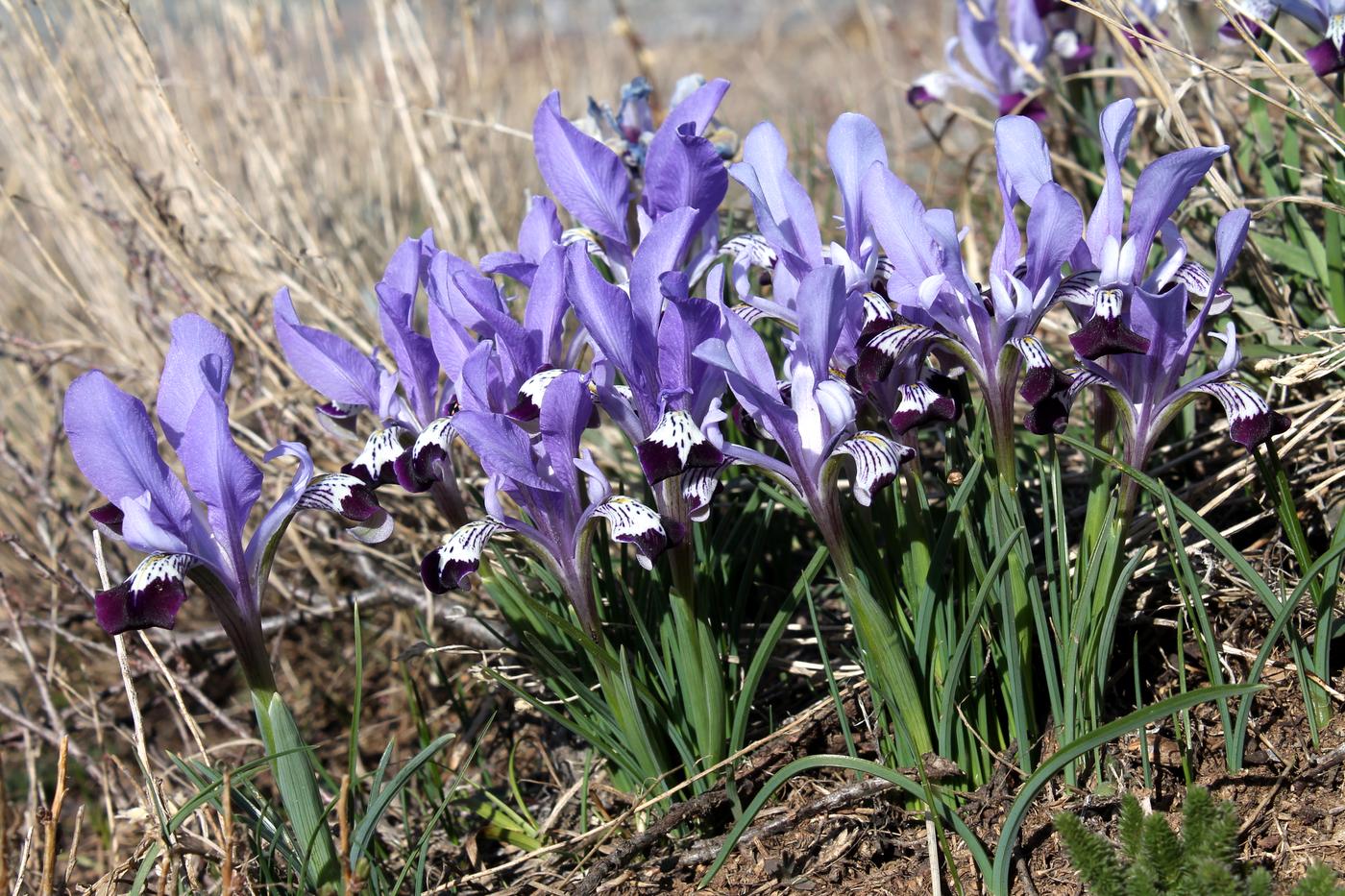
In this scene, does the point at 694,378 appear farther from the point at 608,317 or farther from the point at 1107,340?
the point at 1107,340

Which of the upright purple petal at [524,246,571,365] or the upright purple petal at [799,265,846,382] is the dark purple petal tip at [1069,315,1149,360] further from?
the upright purple petal at [524,246,571,365]

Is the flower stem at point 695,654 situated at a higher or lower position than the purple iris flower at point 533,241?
lower

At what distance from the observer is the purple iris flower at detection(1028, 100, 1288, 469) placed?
1464 millimetres

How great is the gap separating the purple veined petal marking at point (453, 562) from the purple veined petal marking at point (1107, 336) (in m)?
0.85

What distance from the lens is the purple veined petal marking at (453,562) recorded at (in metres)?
1.53

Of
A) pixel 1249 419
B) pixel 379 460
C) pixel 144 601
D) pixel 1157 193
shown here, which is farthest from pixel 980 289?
pixel 144 601

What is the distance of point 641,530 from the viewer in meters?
1.48

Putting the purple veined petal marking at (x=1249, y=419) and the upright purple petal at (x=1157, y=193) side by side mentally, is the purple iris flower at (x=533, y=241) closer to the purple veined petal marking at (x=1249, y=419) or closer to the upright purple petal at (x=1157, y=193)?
the upright purple petal at (x=1157, y=193)

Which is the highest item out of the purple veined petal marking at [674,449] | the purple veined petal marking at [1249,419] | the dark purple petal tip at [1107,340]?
the purple veined petal marking at [674,449]

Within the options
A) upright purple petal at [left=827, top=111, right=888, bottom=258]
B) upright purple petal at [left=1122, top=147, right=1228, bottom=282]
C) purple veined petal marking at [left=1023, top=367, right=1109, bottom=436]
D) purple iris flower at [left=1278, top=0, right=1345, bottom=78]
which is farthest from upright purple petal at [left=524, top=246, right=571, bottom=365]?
purple iris flower at [left=1278, top=0, right=1345, bottom=78]

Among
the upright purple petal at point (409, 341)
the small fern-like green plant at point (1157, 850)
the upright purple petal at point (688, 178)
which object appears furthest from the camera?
the upright purple petal at point (409, 341)

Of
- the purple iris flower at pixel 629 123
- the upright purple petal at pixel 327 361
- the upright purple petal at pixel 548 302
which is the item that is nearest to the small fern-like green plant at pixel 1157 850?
the upright purple petal at pixel 548 302

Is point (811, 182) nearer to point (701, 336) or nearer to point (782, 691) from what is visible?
point (782, 691)

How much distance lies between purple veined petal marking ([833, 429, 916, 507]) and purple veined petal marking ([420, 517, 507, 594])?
517mm
